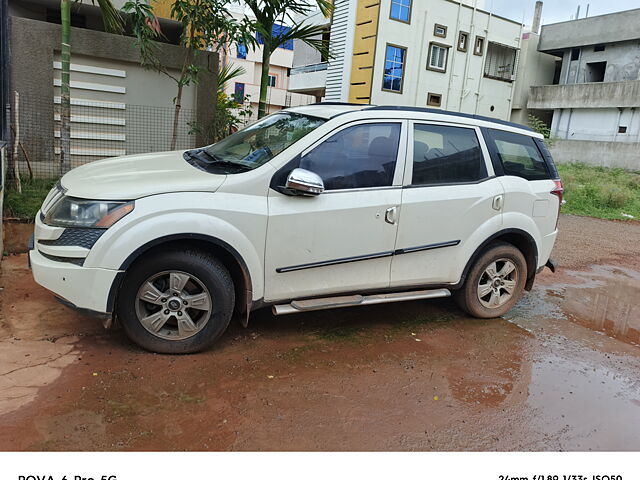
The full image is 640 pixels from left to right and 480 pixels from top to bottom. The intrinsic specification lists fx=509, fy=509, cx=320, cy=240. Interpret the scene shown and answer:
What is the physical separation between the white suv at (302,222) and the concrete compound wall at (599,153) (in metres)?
22.5

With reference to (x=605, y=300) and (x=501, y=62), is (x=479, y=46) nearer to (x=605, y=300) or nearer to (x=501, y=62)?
(x=501, y=62)

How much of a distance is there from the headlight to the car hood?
0.14 feet

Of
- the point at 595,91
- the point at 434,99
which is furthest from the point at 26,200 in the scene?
the point at 595,91

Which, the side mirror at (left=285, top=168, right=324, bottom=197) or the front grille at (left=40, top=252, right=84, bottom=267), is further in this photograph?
the side mirror at (left=285, top=168, right=324, bottom=197)

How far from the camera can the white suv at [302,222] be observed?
11.1ft

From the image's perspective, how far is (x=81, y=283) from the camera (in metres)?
3.33

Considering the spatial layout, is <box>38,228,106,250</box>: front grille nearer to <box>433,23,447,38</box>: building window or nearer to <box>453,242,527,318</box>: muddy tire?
<box>453,242,527,318</box>: muddy tire

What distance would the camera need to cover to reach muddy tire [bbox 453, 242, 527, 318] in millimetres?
4688

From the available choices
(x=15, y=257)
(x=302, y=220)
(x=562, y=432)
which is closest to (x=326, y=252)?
(x=302, y=220)

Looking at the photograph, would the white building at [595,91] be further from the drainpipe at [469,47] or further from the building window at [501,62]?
the drainpipe at [469,47]

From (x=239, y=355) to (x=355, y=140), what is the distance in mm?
1885

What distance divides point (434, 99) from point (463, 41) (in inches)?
125

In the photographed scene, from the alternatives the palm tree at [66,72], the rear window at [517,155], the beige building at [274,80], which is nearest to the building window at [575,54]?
the beige building at [274,80]

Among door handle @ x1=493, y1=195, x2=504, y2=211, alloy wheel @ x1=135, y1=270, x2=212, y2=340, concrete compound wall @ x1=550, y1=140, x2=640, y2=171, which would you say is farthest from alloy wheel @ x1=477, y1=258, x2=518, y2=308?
concrete compound wall @ x1=550, y1=140, x2=640, y2=171
